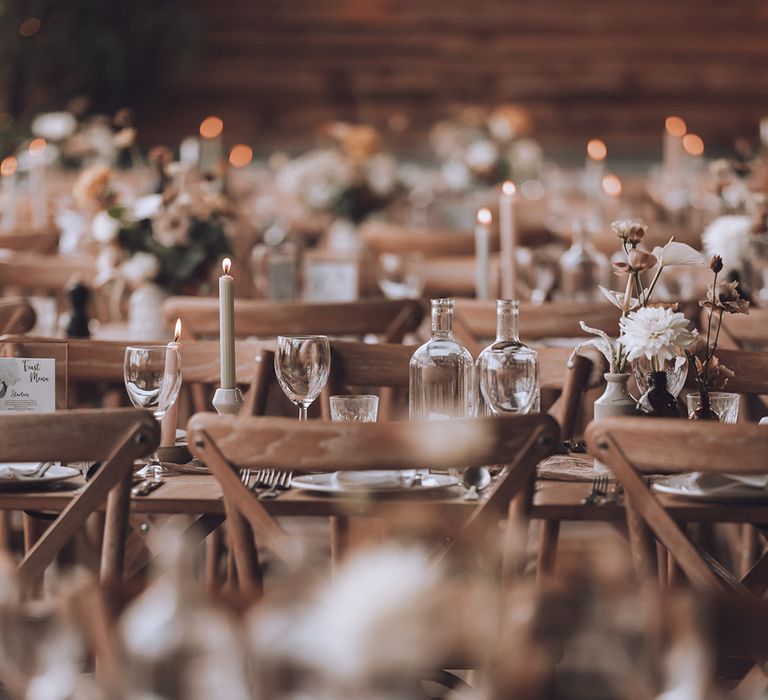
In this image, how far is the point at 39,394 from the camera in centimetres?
224

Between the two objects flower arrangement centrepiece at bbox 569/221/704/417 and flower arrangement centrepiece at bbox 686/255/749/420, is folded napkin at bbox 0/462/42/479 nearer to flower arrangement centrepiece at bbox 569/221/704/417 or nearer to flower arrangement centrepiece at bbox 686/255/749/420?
flower arrangement centrepiece at bbox 569/221/704/417

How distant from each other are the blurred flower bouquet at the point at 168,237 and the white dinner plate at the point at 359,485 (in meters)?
1.84

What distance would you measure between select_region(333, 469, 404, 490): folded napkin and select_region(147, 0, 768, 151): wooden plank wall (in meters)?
9.62

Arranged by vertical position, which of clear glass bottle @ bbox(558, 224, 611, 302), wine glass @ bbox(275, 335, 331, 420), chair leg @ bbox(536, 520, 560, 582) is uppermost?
clear glass bottle @ bbox(558, 224, 611, 302)

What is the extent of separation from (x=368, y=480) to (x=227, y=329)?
0.41m

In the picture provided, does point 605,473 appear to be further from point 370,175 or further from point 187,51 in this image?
point 187,51

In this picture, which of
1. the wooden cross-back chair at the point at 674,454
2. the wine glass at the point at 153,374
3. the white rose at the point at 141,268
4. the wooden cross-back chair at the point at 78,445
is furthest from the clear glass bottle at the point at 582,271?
the wooden cross-back chair at the point at 78,445

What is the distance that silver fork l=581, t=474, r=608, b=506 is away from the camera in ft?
6.38

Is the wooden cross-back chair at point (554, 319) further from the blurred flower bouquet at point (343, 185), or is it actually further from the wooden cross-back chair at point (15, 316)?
the blurred flower bouquet at point (343, 185)

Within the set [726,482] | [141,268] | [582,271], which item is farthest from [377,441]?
[582,271]

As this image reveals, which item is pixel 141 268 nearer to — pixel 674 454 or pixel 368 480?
pixel 368 480

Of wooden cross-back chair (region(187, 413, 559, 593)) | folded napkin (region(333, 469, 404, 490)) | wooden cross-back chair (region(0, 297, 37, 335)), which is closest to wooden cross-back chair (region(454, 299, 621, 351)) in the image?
wooden cross-back chair (region(0, 297, 37, 335))

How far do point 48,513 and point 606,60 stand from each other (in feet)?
32.2

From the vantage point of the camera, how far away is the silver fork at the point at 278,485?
77.4 inches
